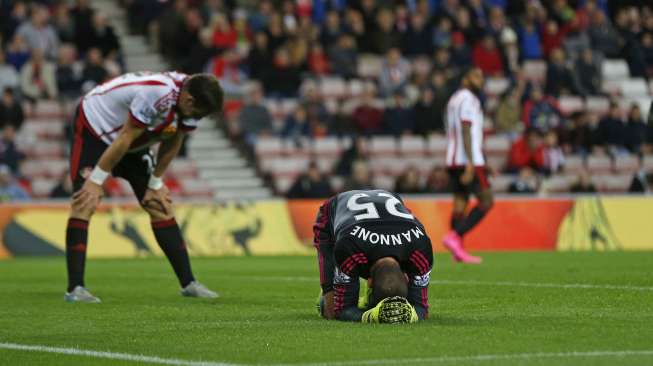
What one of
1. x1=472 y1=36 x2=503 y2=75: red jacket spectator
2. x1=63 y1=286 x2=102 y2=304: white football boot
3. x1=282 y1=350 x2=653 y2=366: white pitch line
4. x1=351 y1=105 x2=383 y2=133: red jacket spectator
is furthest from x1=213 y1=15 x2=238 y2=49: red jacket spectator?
x1=282 y1=350 x2=653 y2=366: white pitch line

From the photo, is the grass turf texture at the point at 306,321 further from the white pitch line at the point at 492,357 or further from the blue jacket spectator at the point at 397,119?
the blue jacket spectator at the point at 397,119

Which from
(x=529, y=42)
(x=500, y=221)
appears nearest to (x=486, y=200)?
(x=500, y=221)

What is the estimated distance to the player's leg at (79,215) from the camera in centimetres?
1098

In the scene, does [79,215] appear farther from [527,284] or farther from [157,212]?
[527,284]

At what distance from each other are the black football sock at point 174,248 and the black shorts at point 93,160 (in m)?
0.31

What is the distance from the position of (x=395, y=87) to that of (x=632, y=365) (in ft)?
64.2

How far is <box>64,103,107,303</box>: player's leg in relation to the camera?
11.0m

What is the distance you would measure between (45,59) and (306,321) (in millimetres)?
15801

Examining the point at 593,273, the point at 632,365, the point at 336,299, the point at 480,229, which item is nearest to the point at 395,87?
the point at 480,229

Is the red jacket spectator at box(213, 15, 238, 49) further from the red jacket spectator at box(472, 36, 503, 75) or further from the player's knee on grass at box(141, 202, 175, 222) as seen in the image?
the player's knee on grass at box(141, 202, 175, 222)

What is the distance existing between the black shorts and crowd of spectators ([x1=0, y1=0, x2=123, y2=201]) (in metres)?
10.7

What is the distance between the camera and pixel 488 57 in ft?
89.7

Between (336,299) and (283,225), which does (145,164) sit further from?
(283,225)

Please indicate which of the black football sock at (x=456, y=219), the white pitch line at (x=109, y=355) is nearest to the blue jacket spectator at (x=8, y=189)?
the black football sock at (x=456, y=219)
